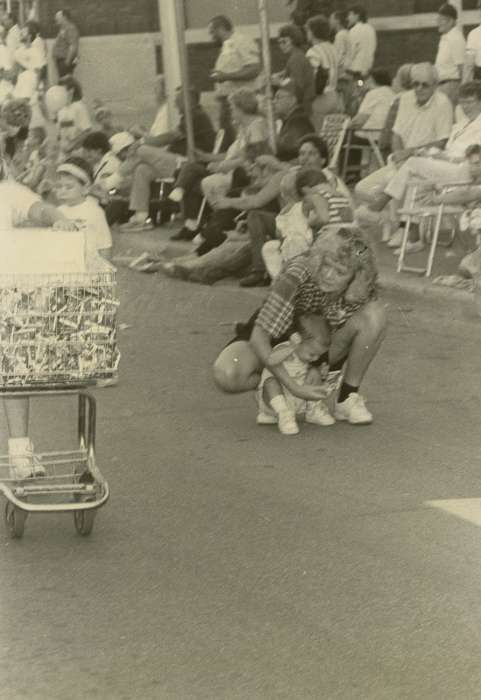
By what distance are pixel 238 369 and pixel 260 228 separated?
6667 mm

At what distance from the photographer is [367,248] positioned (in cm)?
959

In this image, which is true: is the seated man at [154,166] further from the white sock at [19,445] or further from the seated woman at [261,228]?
the white sock at [19,445]

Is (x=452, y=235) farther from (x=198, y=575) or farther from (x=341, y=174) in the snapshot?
(x=198, y=575)

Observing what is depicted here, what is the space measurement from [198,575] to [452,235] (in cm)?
1026

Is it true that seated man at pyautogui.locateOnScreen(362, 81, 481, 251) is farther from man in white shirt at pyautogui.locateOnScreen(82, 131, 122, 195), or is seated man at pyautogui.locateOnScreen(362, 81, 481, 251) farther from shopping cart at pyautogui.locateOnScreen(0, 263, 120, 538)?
shopping cart at pyautogui.locateOnScreen(0, 263, 120, 538)

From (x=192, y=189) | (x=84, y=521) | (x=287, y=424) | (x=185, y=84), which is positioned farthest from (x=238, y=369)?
(x=185, y=84)

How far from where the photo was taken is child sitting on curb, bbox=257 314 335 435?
9.80 m

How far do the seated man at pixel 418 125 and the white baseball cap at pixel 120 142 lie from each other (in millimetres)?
5945

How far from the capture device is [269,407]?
1000 cm

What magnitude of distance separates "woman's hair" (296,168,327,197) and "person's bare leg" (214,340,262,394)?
3680 millimetres

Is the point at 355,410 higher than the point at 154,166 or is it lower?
higher

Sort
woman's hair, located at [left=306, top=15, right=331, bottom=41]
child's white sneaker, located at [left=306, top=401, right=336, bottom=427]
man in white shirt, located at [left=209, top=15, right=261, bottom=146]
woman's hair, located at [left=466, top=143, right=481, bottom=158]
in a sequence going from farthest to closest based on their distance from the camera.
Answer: woman's hair, located at [left=306, top=15, right=331, bottom=41] → man in white shirt, located at [left=209, top=15, right=261, bottom=146] → woman's hair, located at [left=466, top=143, right=481, bottom=158] → child's white sneaker, located at [left=306, top=401, right=336, bottom=427]

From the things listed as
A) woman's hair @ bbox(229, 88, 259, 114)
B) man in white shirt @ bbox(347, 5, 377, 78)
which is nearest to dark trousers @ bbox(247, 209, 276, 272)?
woman's hair @ bbox(229, 88, 259, 114)

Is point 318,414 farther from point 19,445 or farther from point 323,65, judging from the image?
point 323,65
